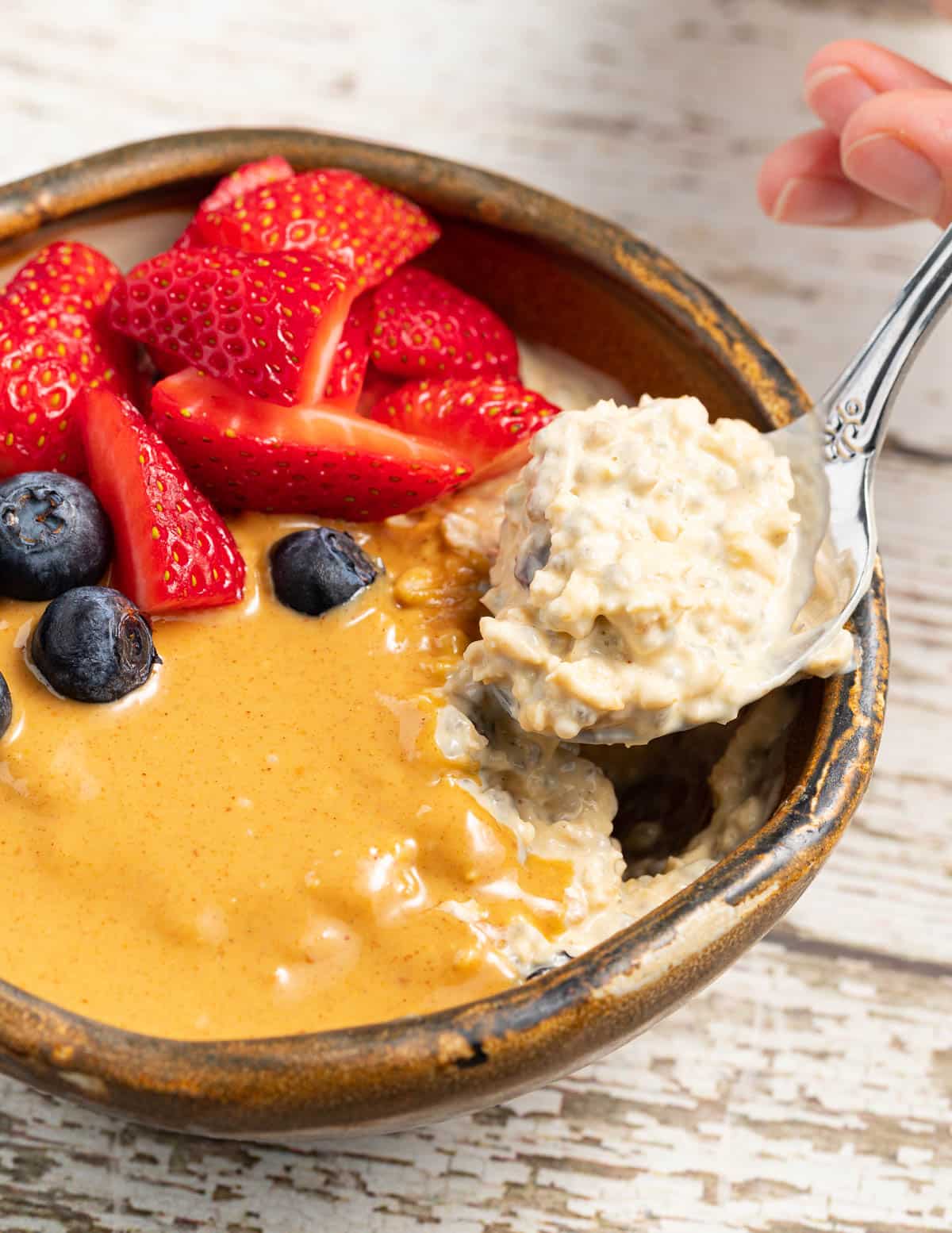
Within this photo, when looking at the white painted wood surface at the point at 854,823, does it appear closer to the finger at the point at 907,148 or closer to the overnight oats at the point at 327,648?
the overnight oats at the point at 327,648

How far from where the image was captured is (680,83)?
295cm

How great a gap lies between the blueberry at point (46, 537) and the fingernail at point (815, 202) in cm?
129

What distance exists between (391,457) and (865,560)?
0.64m

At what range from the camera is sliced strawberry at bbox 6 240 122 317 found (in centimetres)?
188

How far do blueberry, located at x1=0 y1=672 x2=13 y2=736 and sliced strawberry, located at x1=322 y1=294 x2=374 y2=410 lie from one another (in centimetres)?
58

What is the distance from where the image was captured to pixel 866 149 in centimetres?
193

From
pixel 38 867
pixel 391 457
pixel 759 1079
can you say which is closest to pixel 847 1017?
pixel 759 1079

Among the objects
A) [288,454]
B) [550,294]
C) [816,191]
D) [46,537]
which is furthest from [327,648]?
[816,191]

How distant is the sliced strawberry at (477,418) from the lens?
1.85 meters

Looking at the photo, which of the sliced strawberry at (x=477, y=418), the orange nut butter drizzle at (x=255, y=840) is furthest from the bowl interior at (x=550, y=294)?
the orange nut butter drizzle at (x=255, y=840)

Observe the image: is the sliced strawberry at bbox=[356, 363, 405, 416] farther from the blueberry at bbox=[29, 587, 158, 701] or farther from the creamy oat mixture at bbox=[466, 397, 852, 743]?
the blueberry at bbox=[29, 587, 158, 701]

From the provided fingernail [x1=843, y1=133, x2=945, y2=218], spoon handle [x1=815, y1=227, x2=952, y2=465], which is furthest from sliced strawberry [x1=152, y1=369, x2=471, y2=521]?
fingernail [x1=843, y1=133, x2=945, y2=218]

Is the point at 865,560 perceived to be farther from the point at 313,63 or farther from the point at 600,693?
the point at 313,63

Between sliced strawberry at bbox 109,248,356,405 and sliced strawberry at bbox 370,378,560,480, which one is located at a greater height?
sliced strawberry at bbox 109,248,356,405
